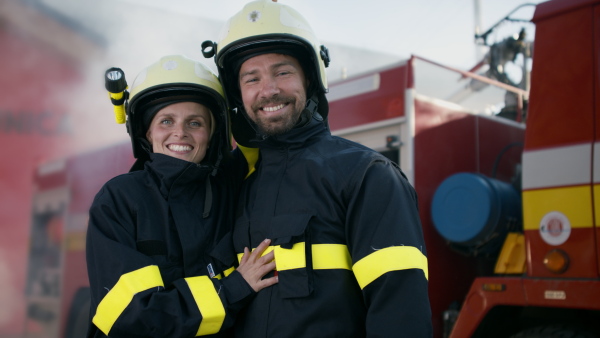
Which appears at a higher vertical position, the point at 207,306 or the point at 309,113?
the point at 309,113

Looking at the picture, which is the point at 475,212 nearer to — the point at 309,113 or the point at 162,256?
the point at 309,113

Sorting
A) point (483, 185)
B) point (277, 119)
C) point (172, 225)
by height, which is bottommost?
point (172, 225)

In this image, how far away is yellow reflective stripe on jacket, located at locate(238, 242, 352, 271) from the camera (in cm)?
181

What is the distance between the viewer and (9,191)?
4195 mm

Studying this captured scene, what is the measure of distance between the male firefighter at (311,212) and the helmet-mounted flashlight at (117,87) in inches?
18.8

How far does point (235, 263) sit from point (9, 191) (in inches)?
112

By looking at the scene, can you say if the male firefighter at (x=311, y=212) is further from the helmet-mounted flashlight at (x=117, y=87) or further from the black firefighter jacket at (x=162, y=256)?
the helmet-mounted flashlight at (x=117, y=87)

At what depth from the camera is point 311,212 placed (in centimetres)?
187

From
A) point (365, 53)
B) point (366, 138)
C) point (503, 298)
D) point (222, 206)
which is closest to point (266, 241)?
point (222, 206)

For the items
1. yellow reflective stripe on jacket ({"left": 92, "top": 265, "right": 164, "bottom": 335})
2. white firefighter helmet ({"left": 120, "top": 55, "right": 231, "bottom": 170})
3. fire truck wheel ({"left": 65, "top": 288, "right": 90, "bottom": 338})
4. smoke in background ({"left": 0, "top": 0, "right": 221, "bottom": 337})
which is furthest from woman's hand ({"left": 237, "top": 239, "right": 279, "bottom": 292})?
fire truck wheel ({"left": 65, "top": 288, "right": 90, "bottom": 338})

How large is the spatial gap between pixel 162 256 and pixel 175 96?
705mm

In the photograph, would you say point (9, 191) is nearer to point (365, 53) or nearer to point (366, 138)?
point (366, 138)

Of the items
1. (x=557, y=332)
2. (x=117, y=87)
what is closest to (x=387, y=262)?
(x=117, y=87)

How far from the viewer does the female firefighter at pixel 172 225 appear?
1.82 m
